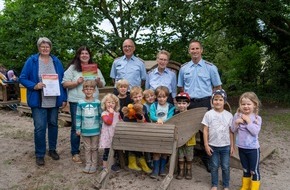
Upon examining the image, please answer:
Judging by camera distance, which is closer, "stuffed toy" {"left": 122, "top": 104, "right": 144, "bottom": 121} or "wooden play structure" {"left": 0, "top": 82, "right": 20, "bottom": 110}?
"stuffed toy" {"left": 122, "top": 104, "right": 144, "bottom": 121}

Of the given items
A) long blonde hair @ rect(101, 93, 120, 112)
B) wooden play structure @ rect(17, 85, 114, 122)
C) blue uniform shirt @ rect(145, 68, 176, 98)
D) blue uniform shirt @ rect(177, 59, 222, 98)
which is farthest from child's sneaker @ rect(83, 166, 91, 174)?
wooden play structure @ rect(17, 85, 114, 122)

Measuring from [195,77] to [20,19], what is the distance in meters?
6.68

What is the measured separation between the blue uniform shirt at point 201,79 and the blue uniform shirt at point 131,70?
743 mm

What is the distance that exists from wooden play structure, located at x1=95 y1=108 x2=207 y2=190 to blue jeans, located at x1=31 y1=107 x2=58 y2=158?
1.19 m

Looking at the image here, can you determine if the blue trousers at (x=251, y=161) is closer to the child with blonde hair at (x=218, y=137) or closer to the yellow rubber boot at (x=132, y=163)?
the child with blonde hair at (x=218, y=137)

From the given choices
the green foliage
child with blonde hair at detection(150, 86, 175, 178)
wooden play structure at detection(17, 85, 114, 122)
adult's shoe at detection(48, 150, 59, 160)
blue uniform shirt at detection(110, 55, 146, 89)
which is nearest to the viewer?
child with blonde hair at detection(150, 86, 175, 178)

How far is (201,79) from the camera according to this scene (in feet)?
15.3

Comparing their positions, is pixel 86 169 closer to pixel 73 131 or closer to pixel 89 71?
pixel 73 131

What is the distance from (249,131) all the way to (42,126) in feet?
9.29

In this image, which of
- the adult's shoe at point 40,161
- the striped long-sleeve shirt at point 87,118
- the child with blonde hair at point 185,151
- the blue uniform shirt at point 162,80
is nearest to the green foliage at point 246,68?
the blue uniform shirt at point 162,80

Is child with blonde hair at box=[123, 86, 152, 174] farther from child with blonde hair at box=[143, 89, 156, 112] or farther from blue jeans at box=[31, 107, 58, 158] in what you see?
blue jeans at box=[31, 107, 58, 158]

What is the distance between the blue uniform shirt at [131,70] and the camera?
5023mm

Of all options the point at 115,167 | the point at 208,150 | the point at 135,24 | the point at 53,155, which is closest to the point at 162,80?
the point at 208,150

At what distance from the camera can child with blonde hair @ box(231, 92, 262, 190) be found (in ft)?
13.1
